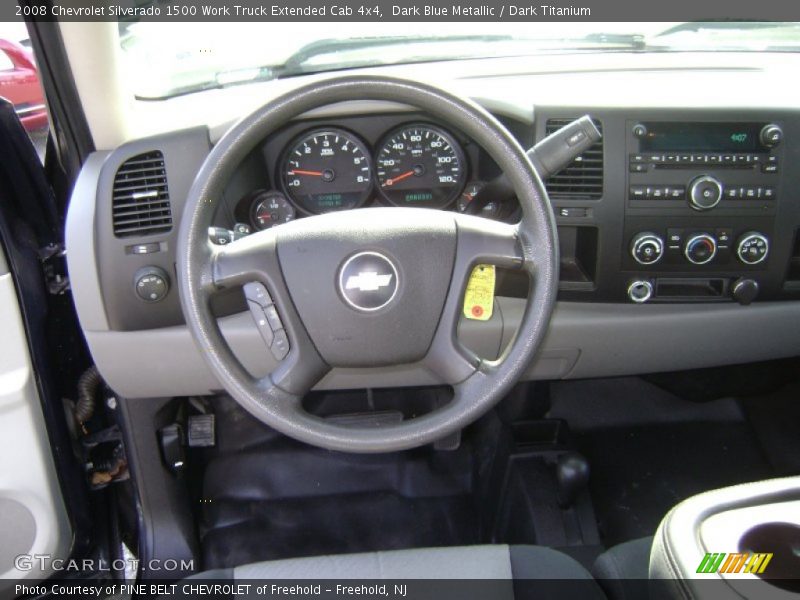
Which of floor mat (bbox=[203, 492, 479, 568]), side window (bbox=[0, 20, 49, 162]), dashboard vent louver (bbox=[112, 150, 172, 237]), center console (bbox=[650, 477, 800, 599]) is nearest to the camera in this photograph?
center console (bbox=[650, 477, 800, 599])

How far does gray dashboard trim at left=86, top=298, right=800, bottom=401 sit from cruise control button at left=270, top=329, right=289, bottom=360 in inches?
14.0

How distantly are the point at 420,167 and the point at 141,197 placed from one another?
600 mm

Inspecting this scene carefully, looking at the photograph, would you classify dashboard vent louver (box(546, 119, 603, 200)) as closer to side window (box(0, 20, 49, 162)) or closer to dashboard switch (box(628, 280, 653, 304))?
dashboard switch (box(628, 280, 653, 304))

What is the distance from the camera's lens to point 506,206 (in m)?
1.64

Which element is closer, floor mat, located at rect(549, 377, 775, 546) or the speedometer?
the speedometer

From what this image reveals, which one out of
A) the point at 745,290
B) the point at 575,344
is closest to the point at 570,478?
the point at 575,344

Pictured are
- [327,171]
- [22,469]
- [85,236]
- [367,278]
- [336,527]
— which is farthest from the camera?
[336,527]

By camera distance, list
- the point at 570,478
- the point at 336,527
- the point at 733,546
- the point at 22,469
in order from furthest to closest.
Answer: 1. the point at 336,527
2. the point at 570,478
3. the point at 22,469
4. the point at 733,546

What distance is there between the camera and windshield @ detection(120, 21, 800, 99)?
5.83 ft

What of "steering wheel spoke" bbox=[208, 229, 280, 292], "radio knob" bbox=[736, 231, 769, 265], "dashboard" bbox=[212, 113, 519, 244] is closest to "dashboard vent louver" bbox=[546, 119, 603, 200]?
"dashboard" bbox=[212, 113, 519, 244]

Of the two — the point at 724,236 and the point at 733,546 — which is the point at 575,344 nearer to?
the point at 724,236

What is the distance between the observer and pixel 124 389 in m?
1.84

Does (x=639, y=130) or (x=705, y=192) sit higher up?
(x=639, y=130)

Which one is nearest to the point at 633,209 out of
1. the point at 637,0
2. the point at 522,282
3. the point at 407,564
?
the point at 522,282
